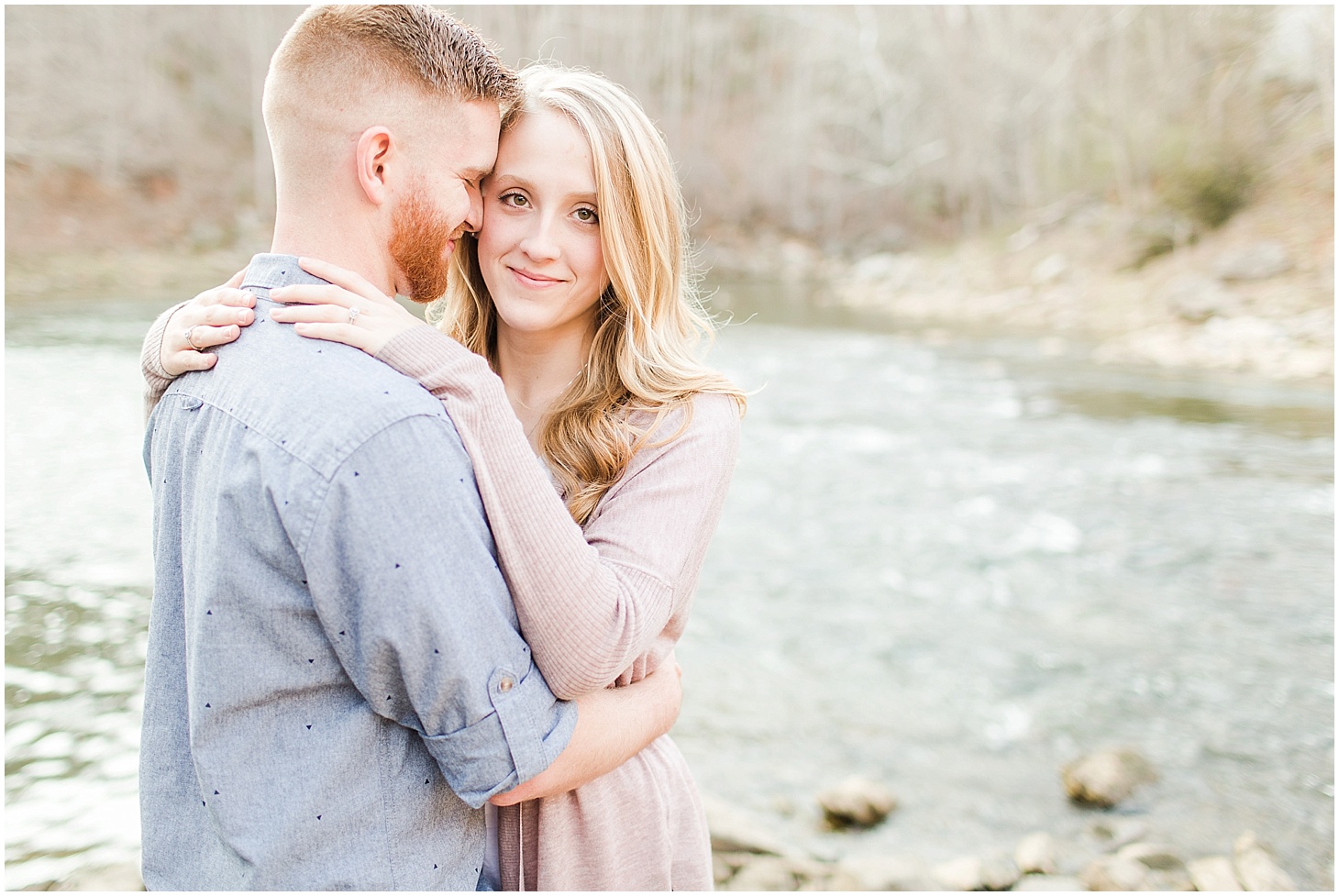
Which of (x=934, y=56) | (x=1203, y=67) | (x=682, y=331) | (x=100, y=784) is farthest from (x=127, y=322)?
(x=934, y=56)

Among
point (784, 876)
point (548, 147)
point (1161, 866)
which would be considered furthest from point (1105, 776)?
point (548, 147)

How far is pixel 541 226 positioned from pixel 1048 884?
3103 millimetres

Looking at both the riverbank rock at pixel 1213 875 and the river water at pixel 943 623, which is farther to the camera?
the river water at pixel 943 623

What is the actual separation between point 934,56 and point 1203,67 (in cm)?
1372

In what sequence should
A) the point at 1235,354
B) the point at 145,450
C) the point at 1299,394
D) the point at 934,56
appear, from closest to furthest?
1. the point at 145,450
2. the point at 1299,394
3. the point at 1235,354
4. the point at 934,56

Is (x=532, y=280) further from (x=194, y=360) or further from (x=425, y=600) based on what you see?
(x=425, y=600)

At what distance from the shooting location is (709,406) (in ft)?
6.53

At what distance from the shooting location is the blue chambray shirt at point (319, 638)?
130 centimetres

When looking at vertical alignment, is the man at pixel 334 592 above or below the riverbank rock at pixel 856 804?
above

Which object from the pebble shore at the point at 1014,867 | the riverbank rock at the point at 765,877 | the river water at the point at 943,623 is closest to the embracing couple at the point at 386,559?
the riverbank rock at the point at 765,877

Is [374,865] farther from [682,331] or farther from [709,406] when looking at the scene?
[682,331]

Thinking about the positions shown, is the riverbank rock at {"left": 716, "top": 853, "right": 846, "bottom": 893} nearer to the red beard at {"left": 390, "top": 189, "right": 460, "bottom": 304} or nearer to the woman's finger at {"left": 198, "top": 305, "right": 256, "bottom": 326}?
the red beard at {"left": 390, "top": 189, "right": 460, "bottom": 304}

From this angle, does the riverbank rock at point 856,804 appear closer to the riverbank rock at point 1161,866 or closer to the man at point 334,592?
the riverbank rock at point 1161,866

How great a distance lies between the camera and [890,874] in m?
3.68
